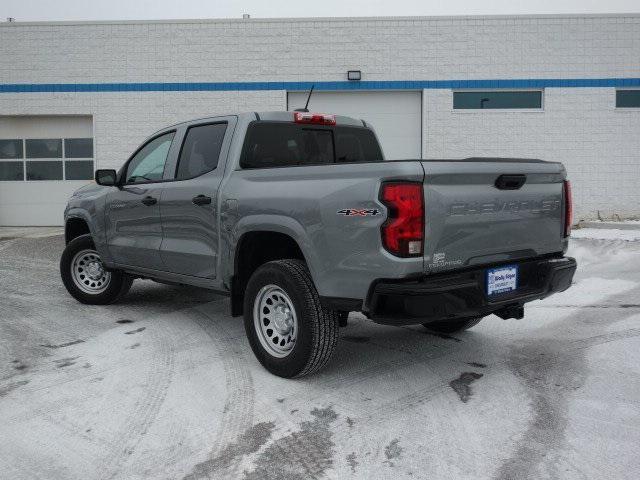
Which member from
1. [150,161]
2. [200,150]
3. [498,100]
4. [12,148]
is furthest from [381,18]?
[200,150]

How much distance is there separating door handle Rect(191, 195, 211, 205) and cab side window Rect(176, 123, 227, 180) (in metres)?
0.24

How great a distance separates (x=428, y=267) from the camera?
333 cm

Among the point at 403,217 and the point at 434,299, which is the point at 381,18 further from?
the point at 434,299

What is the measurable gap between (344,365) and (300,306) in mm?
826

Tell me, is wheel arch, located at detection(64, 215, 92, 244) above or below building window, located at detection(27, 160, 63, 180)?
below

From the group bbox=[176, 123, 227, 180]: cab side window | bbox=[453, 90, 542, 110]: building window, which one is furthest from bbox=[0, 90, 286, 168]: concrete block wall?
bbox=[176, 123, 227, 180]: cab side window

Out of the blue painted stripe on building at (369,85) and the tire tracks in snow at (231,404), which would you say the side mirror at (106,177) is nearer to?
the tire tracks in snow at (231,404)

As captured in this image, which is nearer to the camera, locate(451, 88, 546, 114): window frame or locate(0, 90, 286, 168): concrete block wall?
locate(451, 88, 546, 114): window frame

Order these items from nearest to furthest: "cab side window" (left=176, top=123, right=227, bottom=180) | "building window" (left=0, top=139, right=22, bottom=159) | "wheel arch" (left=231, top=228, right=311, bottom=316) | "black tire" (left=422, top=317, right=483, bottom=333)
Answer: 1. "wheel arch" (left=231, top=228, right=311, bottom=316)
2. "cab side window" (left=176, top=123, right=227, bottom=180)
3. "black tire" (left=422, top=317, right=483, bottom=333)
4. "building window" (left=0, top=139, right=22, bottom=159)

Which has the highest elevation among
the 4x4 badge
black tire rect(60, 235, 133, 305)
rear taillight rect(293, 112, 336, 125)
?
rear taillight rect(293, 112, 336, 125)

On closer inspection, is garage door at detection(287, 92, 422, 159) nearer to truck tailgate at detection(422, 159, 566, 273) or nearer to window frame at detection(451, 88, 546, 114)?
window frame at detection(451, 88, 546, 114)

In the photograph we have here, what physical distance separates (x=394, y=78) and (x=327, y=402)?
488 inches

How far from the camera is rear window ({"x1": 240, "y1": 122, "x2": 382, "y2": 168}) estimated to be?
15.1ft

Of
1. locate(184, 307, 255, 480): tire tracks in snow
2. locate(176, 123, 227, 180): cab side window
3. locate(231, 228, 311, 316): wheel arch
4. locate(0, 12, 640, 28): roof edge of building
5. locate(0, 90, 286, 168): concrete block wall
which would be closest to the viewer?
locate(184, 307, 255, 480): tire tracks in snow
